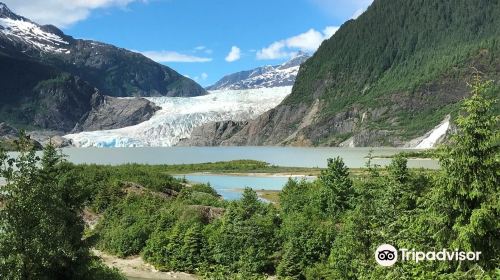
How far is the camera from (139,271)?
4212cm

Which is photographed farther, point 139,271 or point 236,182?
point 236,182

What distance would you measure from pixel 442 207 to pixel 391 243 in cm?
301

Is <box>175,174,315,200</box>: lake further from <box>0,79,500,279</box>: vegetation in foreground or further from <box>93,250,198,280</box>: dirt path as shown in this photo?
<box>93,250,198,280</box>: dirt path

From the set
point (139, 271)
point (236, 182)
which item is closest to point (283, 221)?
point (139, 271)

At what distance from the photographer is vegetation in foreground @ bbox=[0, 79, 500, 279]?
1363 cm

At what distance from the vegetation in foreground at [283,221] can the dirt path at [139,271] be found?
2.62 feet

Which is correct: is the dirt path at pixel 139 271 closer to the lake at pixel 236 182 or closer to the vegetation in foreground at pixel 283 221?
the vegetation in foreground at pixel 283 221

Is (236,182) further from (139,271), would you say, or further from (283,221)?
(139,271)

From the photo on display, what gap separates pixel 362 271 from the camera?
18.0 m

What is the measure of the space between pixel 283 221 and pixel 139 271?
11.9m

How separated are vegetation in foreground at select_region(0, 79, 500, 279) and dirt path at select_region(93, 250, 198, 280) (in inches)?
31.4

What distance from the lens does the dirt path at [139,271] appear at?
40.6 m

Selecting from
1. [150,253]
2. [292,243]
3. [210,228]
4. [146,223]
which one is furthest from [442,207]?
[146,223]

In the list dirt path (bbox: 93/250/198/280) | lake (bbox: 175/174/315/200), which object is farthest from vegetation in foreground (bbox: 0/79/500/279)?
lake (bbox: 175/174/315/200)
